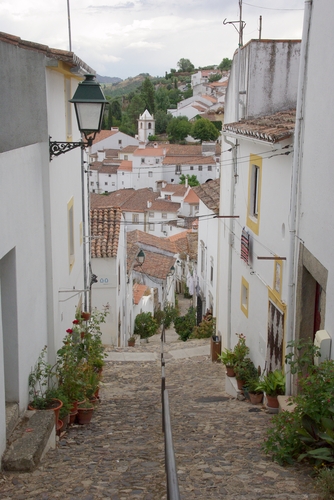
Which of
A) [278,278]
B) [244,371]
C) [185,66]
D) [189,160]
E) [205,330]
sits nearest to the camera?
[278,278]

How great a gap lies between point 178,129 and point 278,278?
99.8m

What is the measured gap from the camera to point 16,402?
643 cm

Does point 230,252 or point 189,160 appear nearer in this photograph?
point 230,252

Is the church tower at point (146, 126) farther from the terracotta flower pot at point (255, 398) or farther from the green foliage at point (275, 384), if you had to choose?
the green foliage at point (275, 384)

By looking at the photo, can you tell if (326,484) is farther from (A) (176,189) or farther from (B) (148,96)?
(B) (148,96)

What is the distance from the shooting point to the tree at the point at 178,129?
106m

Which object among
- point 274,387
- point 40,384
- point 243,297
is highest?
point 40,384

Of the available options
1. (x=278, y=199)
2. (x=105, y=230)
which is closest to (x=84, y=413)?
(x=278, y=199)

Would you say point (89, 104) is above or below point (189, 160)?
above

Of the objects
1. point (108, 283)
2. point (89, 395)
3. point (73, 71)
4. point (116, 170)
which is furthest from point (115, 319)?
point (116, 170)

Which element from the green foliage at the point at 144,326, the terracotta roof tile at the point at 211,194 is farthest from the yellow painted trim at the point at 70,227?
the green foliage at the point at 144,326

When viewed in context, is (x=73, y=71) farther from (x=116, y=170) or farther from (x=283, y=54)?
(x=116, y=170)

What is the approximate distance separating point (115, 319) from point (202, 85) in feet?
423

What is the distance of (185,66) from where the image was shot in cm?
18938
